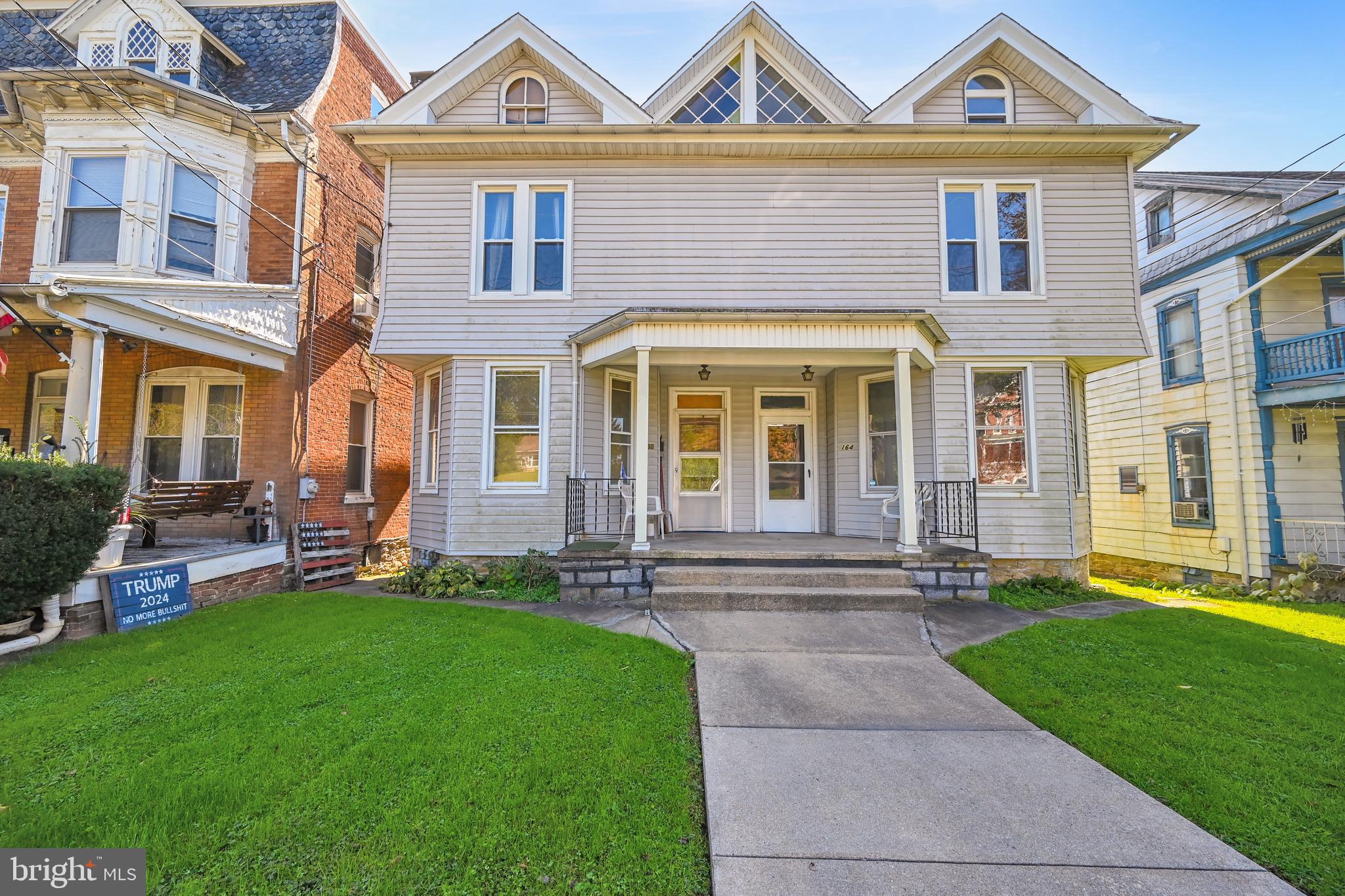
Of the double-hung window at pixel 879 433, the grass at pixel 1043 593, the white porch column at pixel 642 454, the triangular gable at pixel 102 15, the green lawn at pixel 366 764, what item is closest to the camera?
the green lawn at pixel 366 764

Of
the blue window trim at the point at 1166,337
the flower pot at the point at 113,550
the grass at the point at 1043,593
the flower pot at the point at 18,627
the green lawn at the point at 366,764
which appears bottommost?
the green lawn at the point at 366,764

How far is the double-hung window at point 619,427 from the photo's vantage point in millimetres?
8570

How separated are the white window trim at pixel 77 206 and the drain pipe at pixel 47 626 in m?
5.55

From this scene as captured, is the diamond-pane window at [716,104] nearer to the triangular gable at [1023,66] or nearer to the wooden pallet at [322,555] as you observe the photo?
the triangular gable at [1023,66]

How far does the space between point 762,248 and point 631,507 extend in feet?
14.1

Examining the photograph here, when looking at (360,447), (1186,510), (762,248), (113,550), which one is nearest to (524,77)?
(762,248)

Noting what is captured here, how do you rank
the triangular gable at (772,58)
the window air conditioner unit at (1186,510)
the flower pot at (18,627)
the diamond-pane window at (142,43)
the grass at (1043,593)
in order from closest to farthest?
the flower pot at (18,627), the grass at (1043,593), the triangular gable at (772,58), the diamond-pane window at (142,43), the window air conditioner unit at (1186,510)

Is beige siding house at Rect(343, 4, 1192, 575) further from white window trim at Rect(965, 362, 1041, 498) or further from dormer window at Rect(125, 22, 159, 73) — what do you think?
dormer window at Rect(125, 22, 159, 73)

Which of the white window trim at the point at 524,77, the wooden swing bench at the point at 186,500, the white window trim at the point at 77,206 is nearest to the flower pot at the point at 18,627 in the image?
the wooden swing bench at the point at 186,500

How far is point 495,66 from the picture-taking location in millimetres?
8484

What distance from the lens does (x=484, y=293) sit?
27.2 feet

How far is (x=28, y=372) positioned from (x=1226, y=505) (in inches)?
779

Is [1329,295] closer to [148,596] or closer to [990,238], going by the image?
[990,238]

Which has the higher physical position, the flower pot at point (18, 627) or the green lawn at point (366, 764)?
the flower pot at point (18, 627)
